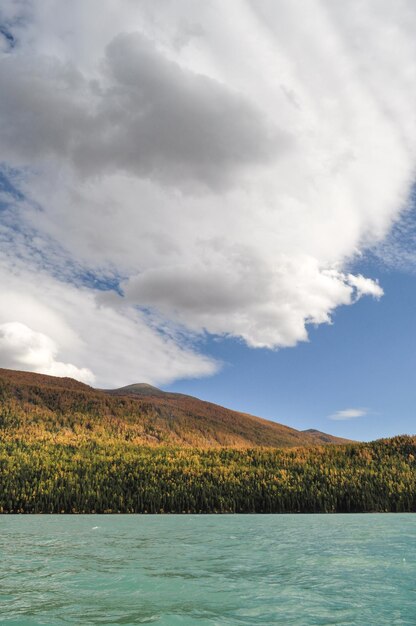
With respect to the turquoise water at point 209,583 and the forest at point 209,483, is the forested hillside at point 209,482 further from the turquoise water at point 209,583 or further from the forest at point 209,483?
the turquoise water at point 209,583

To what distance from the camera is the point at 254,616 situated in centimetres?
1730

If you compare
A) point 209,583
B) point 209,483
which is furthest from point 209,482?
point 209,583

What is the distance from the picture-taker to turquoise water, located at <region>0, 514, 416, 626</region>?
1725 centimetres

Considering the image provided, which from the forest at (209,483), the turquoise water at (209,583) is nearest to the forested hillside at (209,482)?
the forest at (209,483)

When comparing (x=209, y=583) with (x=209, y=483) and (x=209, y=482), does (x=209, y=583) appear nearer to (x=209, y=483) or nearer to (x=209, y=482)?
(x=209, y=483)

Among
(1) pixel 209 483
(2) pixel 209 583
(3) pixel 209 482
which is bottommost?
(2) pixel 209 583

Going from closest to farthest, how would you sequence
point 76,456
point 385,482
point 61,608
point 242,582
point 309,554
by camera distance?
point 61,608, point 242,582, point 309,554, point 385,482, point 76,456

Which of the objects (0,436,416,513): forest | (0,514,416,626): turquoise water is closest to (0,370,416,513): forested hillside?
(0,436,416,513): forest

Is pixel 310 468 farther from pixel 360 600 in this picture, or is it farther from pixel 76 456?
pixel 360 600

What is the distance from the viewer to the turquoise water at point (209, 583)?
1725 cm

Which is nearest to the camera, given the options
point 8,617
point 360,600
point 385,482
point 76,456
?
point 8,617

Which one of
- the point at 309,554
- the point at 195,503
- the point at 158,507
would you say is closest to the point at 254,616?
the point at 309,554

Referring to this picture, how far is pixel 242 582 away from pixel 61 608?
916 centimetres

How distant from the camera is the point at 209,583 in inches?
938
